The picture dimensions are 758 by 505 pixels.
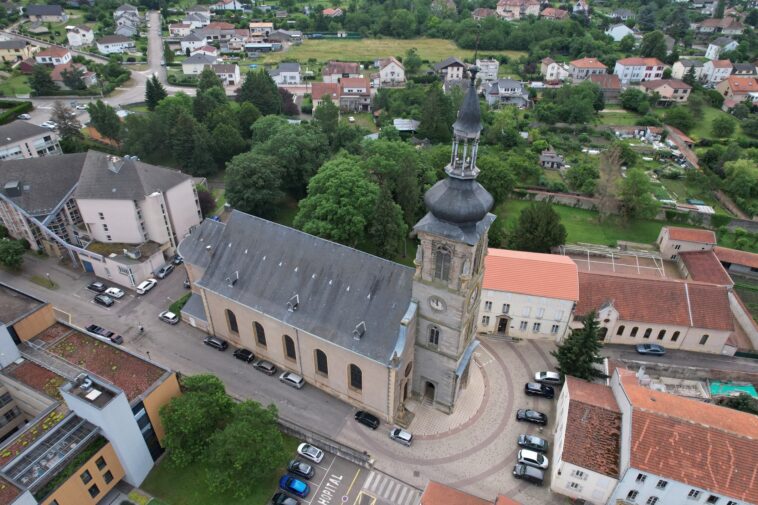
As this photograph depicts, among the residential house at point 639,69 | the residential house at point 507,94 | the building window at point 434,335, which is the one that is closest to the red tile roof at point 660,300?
the building window at point 434,335

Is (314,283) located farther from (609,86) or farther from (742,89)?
(742,89)

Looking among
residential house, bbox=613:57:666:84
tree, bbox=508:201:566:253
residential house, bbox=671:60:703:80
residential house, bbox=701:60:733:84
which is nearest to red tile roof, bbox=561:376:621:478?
tree, bbox=508:201:566:253

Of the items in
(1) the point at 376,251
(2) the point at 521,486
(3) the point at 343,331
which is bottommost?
(2) the point at 521,486

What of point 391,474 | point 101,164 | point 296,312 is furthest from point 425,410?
point 101,164

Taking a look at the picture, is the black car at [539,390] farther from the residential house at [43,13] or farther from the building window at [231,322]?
the residential house at [43,13]

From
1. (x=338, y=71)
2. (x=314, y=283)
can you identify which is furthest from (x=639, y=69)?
(x=314, y=283)

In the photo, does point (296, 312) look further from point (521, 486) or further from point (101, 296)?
point (101, 296)
